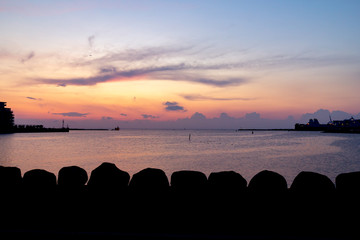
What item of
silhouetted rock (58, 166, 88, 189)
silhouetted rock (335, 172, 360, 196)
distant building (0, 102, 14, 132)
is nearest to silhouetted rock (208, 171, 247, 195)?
silhouetted rock (335, 172, 360, 196)

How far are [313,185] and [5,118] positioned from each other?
645 ft

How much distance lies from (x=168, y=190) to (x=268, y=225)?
6.09ft

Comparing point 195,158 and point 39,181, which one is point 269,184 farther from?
point 195,158

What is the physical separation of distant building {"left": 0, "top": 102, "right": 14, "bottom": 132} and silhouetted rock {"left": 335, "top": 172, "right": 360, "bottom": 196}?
192700 mm

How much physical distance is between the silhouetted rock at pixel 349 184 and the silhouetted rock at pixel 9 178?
5.97 metres

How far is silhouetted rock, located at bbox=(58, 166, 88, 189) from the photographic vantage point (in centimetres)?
590

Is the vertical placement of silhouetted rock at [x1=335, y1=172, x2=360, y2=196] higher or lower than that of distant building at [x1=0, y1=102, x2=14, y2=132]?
lower

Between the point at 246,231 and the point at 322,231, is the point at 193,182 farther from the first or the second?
the point at 322,231

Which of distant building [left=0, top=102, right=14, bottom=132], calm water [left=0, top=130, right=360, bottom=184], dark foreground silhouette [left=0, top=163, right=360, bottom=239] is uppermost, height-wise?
distant building [left=0, top=102, right=14, bottom=132]

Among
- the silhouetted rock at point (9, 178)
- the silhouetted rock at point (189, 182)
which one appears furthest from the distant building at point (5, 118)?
the silhouetted rock at point (189, 182)

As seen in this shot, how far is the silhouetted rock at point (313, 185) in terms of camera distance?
5.26 m

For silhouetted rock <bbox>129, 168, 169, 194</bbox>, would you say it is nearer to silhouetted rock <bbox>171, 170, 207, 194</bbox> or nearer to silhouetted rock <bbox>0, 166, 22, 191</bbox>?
silhouetted rock <bbox>171, 170, 207, 194</bbox>

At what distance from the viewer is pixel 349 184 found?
5160 mm

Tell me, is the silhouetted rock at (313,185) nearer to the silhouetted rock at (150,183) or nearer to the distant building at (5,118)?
the silhouetted rock at (150,183)
